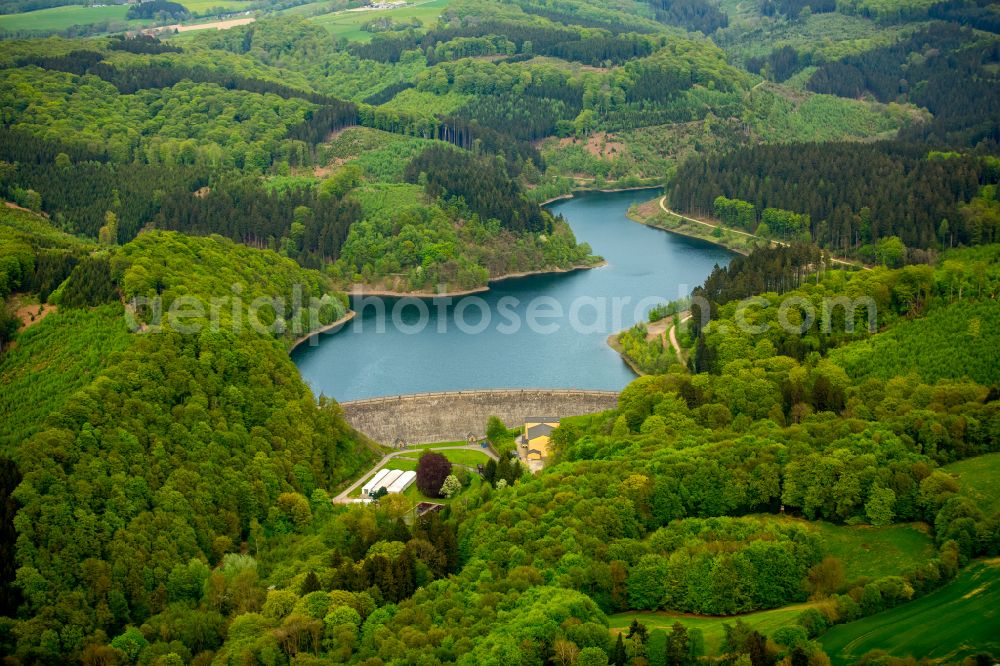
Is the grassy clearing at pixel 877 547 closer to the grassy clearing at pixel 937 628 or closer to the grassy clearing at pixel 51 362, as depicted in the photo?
the grassy clearing at pixel 937 628

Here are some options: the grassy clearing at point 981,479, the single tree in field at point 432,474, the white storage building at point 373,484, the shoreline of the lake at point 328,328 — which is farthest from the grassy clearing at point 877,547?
the shoreline of the lake at point 328,328

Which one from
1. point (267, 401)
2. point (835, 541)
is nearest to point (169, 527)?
point (267, 401)

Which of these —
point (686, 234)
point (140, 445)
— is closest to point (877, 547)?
point (140, 445)

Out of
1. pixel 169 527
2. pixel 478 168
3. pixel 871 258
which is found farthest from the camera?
pixel 478 168

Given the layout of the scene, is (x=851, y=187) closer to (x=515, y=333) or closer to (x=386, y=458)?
(x=515, y=333)

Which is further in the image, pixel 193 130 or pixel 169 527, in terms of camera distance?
pixel 193 130

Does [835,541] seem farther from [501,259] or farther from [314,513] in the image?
[501,259]
